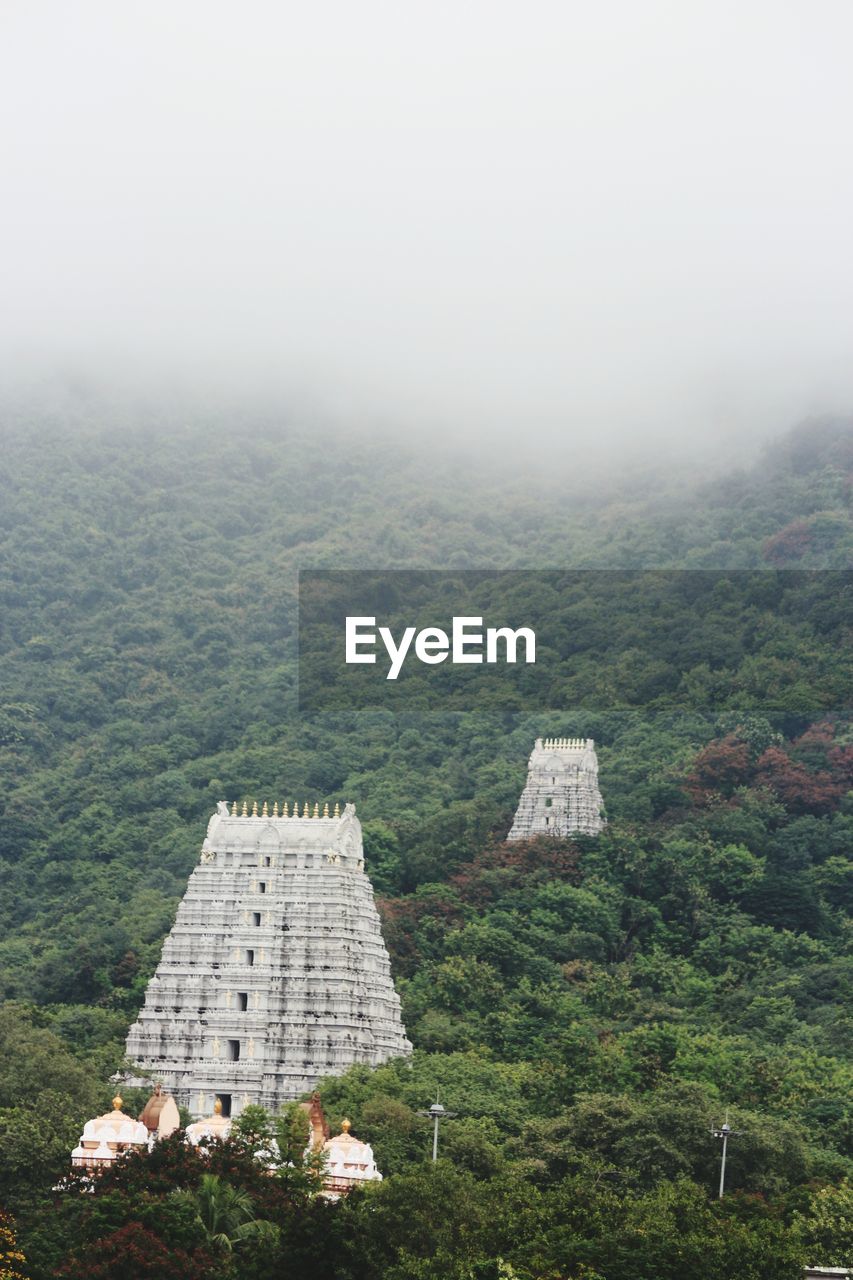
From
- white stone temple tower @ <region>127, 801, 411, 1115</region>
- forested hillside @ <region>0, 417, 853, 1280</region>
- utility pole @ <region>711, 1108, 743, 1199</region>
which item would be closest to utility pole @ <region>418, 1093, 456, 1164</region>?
forested hillside @ <region>0, 417, 853, 1280</region>

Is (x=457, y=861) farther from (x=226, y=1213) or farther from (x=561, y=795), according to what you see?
(x=226, y=1213)

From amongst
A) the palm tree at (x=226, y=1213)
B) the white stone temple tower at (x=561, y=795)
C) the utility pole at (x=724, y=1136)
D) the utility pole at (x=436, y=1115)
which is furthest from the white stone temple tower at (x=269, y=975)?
the white stone temple tower at (x=561, y=795)

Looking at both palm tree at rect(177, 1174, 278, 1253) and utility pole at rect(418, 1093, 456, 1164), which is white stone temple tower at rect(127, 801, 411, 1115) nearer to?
utility pole at rect(418, 1093, 456, 1164)

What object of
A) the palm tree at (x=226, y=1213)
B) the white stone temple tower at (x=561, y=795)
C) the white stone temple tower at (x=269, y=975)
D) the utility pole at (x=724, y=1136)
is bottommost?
the palm tree at (x=226, y=1213)

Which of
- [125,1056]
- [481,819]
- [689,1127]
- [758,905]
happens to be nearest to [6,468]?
[481,819]

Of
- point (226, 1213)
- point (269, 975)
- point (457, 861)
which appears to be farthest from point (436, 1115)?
point (457, 861)

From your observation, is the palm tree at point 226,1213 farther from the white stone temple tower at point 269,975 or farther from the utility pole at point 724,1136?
the white stone temple tower at point 269,975
